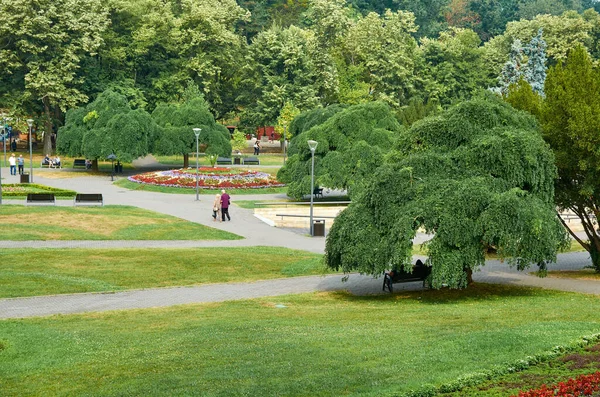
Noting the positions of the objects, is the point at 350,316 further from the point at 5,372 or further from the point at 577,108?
the point at 577,108

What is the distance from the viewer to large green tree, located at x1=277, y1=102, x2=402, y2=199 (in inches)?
1801

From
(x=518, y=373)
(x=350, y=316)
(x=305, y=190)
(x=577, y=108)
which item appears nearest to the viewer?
(x=518, y=373)

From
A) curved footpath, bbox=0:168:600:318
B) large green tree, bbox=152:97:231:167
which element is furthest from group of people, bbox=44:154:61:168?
curved footpath, bbox=0:168:600:318

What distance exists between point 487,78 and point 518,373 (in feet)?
262

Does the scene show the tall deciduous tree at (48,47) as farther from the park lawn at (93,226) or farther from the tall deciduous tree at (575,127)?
the tall deciduous tree at (575,127)

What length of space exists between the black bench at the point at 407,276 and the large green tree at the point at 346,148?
2092 centimetres

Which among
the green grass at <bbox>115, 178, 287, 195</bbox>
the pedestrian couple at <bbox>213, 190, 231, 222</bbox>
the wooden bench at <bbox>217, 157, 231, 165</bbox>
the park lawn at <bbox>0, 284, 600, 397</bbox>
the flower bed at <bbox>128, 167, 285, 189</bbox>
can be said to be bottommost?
the park lawn at <bbox>0, 284, 600, 397</bbox>

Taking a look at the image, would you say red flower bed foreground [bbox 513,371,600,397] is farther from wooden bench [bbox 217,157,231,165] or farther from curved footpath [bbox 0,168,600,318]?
wooden bench [bbox 217,157,231,165]

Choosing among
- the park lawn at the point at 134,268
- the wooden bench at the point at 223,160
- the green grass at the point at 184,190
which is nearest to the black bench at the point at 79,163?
the wooden bench at the point at 223,160

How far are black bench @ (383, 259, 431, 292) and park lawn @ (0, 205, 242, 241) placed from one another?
1161 cm

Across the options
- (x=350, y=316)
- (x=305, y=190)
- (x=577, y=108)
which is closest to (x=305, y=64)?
(x=305, y=190)

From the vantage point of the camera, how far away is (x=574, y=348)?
48.8ft

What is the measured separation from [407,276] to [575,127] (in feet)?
21.5

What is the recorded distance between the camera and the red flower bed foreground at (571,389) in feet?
Result: 38.8
